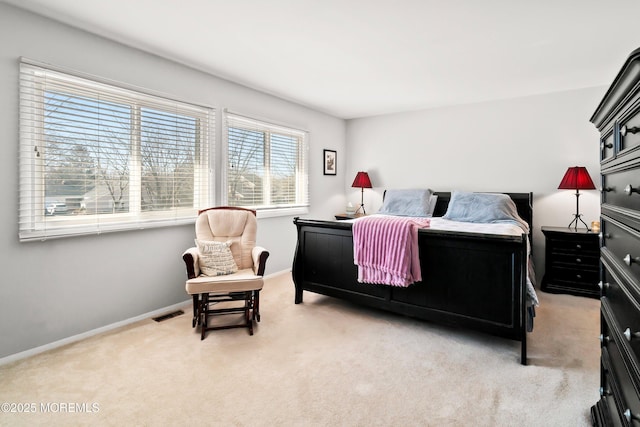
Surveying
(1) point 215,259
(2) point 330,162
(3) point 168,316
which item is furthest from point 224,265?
(2) point 330,162

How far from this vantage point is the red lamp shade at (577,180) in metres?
3.73

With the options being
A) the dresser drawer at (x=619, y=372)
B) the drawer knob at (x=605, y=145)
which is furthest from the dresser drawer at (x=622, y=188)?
the dresser drawer at (x=619, y=372)

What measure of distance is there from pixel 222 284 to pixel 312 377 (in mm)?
1034

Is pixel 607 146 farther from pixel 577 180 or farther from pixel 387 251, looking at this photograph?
pixel 577 180

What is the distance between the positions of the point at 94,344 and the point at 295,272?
175 centimetres

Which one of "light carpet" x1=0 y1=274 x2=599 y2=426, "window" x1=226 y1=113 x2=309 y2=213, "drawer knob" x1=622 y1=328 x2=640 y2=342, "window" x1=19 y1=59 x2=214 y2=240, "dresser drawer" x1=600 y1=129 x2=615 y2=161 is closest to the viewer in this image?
"drawer knob" x1=622 y1=328 x2=640 y2=342

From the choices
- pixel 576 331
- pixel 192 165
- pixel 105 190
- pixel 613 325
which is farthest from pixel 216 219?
pixel 576 331

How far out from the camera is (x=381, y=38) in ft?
9.09

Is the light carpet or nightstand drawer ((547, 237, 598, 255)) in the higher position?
nightstand drawer ((547, 237, 598, 255))

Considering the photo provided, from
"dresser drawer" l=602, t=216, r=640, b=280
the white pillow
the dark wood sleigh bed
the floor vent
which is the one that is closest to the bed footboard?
the dark wood sleigh bed

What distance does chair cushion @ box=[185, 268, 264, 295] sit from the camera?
263 cm

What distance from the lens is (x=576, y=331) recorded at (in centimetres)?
276

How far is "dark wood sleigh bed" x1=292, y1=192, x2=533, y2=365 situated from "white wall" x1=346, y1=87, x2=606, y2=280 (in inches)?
94.1

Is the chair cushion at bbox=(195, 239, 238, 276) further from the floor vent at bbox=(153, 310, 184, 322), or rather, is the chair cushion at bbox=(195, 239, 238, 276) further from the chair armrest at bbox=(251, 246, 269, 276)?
the floor vent at bbox=(153, 310, 184, 322)
